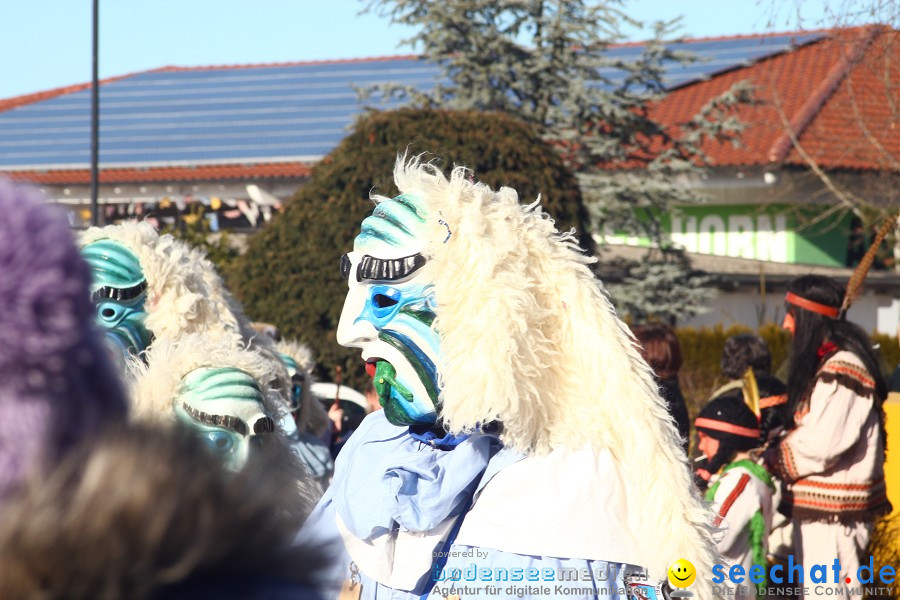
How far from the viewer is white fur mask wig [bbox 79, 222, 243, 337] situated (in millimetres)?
3646

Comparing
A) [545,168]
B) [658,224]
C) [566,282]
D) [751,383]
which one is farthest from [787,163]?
[566,282]

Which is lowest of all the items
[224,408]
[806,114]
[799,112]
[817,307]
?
[224,408]

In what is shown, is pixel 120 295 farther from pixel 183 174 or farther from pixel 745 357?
pixel 183 174

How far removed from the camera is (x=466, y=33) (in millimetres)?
13648

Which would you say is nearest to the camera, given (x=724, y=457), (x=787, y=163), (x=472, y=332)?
(x=472, y=332)

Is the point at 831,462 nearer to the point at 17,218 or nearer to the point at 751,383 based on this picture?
the point at 751,383

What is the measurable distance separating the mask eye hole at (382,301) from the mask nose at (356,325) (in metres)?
0.04

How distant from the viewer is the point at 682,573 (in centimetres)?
216

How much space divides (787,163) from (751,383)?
13432 millimetres

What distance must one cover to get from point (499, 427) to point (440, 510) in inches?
8.7

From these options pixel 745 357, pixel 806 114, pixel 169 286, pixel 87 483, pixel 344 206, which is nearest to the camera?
pixel 87 483

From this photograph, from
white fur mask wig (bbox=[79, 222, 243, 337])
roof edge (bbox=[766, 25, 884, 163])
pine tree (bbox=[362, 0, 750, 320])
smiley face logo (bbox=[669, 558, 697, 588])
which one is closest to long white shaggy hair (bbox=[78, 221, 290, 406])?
white fur mask wig (bbox=[79, 222, 243, 337])

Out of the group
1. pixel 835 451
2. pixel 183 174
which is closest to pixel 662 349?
pixel 835 451

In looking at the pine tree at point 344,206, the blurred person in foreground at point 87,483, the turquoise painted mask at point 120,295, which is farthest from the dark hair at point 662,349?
the blurred person in foreground at point 87,483
